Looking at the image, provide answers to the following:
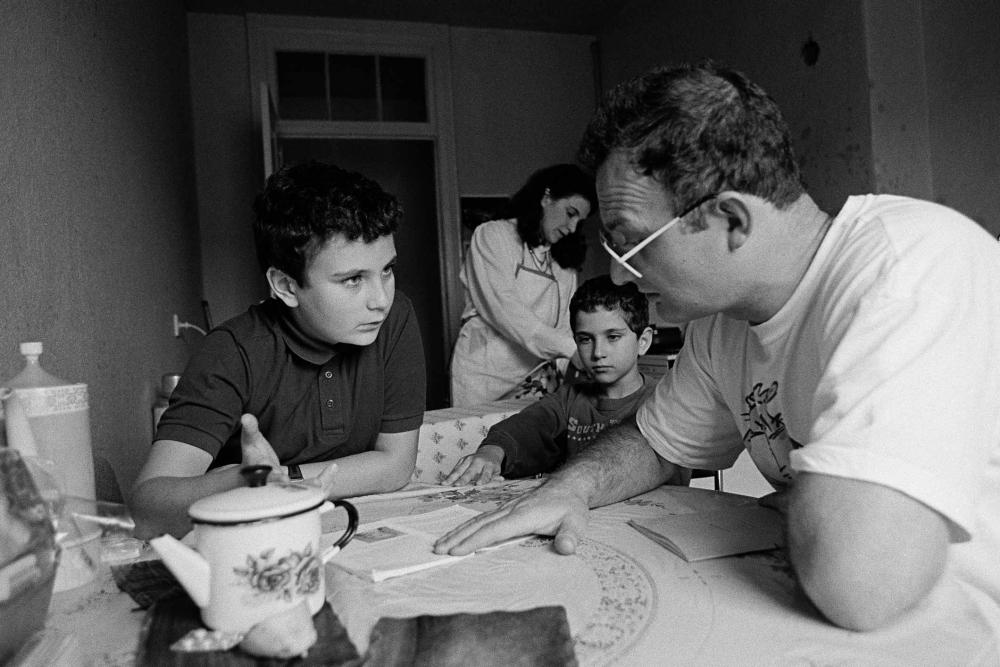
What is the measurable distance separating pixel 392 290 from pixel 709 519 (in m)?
0.69

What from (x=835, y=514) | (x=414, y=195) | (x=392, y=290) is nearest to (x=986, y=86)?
(x=392, y=290)

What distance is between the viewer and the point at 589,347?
2.26 meters

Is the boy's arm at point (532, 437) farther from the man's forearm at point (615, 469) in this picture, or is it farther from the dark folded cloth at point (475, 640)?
the dark folded cloth at point (475, 640)

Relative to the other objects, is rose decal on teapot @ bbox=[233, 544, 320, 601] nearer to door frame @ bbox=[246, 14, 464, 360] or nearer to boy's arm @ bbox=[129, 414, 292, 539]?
boy's arm @ bbox=[129, 414, 292, 539]

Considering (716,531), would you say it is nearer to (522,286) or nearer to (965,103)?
(522,286)

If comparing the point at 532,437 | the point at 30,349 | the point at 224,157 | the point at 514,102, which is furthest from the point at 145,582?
the point at 514,102

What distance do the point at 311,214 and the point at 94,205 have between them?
1.16 meters

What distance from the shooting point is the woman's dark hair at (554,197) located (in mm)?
2914

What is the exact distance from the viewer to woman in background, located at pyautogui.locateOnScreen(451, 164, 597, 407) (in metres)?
2.96

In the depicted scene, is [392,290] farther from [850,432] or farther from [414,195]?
[414,195]

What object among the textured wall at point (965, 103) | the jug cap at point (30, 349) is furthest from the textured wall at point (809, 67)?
the jug cap at point (30, 349)

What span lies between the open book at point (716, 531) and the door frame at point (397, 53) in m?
4.11

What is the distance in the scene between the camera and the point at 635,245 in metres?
1.01

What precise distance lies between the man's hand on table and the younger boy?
107cm
